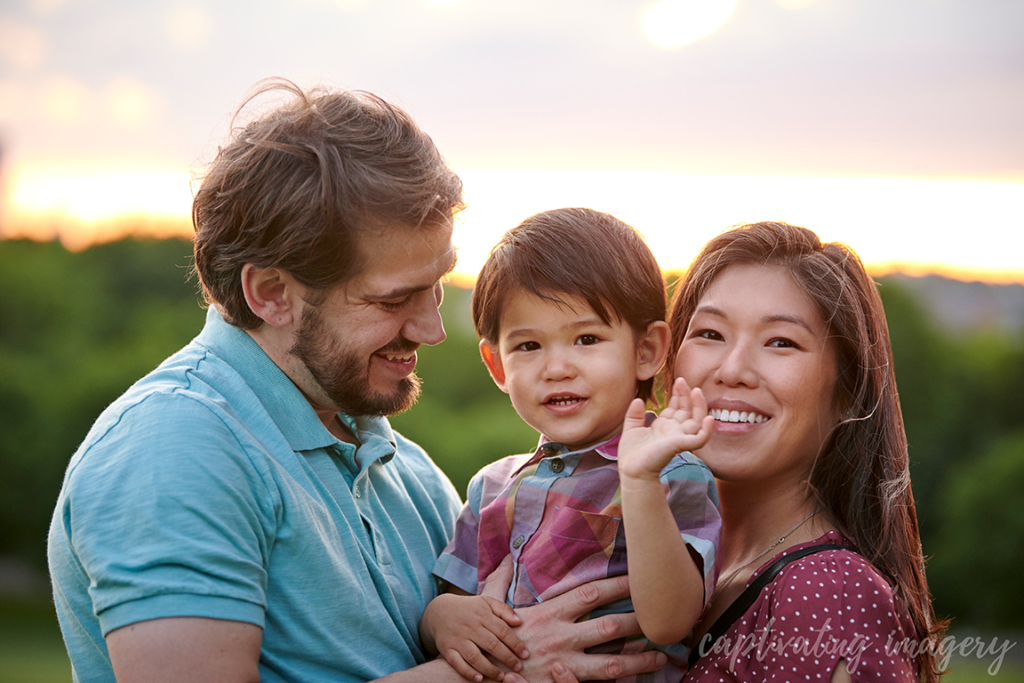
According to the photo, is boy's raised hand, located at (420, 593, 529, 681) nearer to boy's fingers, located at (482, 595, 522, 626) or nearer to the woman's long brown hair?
boy's fingers, located at (482, 595, 522, 626)

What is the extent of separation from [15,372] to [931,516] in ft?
42.8

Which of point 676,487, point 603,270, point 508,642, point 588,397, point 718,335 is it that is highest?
point 603,270

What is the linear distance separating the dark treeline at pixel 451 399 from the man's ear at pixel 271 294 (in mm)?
6709

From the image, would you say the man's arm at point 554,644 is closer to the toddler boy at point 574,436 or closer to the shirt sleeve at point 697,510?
the toddler boy at point 574,436

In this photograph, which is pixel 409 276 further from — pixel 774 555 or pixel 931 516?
pixel 931 516

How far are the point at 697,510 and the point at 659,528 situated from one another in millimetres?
275

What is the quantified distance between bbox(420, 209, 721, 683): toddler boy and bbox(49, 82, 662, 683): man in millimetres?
113

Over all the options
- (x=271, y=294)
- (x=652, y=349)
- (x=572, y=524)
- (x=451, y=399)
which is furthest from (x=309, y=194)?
(x=451, y=399)

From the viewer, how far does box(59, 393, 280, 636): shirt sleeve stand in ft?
6.13

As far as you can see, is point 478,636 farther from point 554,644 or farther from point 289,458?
point 289,458

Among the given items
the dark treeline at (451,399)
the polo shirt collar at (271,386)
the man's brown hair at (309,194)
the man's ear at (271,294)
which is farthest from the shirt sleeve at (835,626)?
the dark treeline at (451,399)

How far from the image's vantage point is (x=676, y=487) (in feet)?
7.77

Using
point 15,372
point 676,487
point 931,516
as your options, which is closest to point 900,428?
point 676,487

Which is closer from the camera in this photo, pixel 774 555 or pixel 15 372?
pixel 774 555
